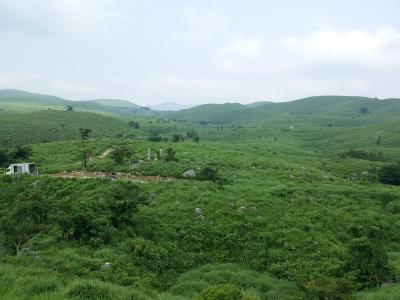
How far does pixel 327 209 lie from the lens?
27125 millimetres

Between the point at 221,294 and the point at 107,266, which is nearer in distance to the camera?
the point at 221,294

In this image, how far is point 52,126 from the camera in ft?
442

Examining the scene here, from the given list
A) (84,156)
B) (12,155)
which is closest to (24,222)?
(84,156)

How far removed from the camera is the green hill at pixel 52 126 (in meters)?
117

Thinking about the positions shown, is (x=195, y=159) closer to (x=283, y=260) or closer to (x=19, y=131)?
(x=283, y=260)

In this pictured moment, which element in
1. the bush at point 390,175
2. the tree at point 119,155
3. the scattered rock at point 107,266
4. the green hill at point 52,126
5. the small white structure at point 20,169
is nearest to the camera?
the scattered rock at point 107,266

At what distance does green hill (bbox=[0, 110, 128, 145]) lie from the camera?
384ft

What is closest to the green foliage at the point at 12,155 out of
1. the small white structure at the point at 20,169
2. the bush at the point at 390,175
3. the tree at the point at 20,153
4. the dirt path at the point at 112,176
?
the tree at the point at 20,153

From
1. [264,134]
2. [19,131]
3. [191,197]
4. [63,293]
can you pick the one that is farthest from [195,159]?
[19,131]

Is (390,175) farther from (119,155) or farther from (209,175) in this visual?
(119,155)

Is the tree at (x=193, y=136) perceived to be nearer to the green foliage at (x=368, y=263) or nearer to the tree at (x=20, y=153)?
the tree at (x=20, y=153)

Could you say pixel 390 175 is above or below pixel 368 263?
below

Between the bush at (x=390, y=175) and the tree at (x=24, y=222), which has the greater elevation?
the tree at (x=24, y=222)

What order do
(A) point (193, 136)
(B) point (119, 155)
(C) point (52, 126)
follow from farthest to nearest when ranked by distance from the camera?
(C) point (52, 126)
(A) point (193, 136)
(B) point (119, 155)
